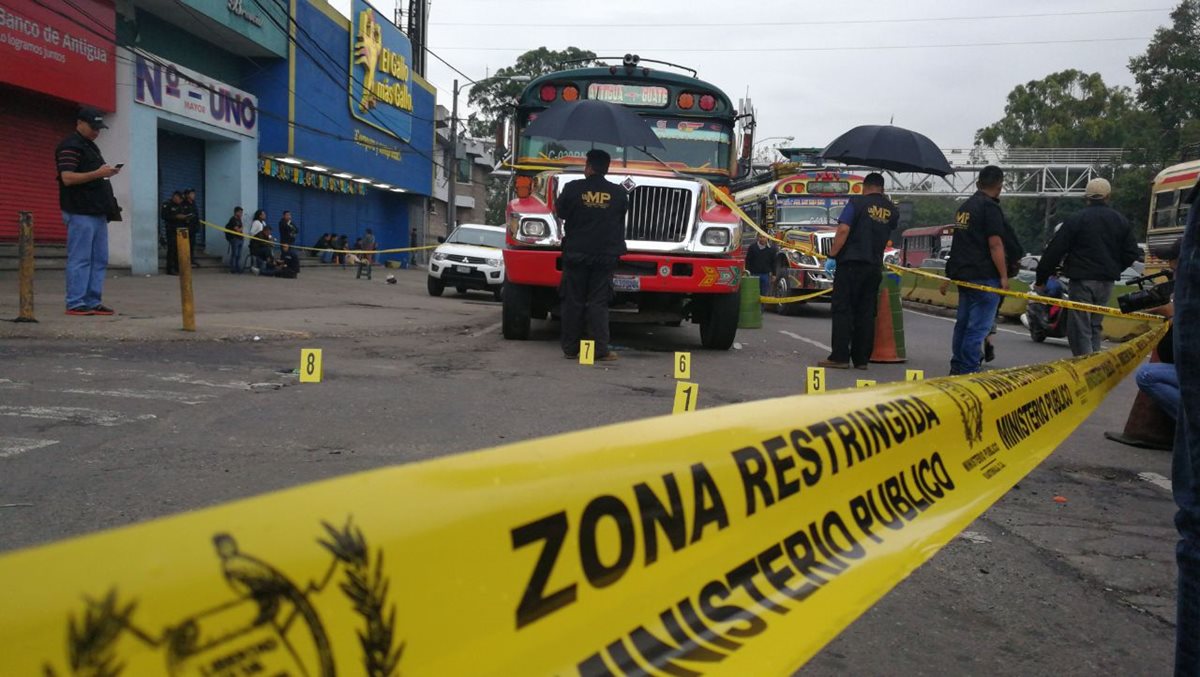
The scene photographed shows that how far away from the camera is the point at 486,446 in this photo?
468cm

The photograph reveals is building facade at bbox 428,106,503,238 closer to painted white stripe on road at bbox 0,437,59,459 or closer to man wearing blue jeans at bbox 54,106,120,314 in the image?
man wearing blue jeans at bbox 54,106,120,314

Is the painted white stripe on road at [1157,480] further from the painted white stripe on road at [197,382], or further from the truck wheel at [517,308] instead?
the truck wheel at [517,308]

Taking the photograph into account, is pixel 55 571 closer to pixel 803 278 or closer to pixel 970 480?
pixel 970 480

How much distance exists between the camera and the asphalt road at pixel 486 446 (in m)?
2.72

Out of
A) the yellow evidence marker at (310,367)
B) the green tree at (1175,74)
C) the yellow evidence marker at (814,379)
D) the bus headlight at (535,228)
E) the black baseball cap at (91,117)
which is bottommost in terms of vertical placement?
the yellow evidence marker at (310,367)

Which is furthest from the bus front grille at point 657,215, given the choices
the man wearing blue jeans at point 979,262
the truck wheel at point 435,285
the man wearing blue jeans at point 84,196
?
the truck wheel at point 435,285

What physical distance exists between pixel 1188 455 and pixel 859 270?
6769 millimetres

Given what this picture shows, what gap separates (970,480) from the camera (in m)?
2.78

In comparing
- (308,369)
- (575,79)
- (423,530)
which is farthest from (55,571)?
(575,79)

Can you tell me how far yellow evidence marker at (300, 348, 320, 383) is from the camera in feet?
21.0

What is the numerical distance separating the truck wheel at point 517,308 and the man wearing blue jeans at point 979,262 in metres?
4.18

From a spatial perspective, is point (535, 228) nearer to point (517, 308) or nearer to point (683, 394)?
point (517, 308)

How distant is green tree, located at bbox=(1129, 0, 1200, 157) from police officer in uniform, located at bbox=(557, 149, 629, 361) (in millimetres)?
43423

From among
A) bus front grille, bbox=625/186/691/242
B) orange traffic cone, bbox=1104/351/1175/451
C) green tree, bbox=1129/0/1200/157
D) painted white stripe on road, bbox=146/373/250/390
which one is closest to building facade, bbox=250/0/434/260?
bus front grille, bbox=625/186/691/242
